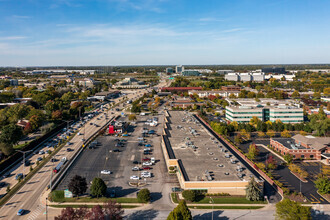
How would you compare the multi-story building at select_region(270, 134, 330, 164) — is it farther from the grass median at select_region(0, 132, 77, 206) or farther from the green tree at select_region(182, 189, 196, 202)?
the grass median at select_region(0, 132, 77, 206)

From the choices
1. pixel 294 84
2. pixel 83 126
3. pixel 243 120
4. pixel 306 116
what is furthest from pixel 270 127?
pixel 294 84

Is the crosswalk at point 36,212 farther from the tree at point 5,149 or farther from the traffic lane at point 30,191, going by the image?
the tree at point 5,149

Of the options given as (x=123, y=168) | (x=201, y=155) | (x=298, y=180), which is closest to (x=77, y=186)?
(x=123, y=168)

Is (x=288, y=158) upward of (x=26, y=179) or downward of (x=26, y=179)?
upward

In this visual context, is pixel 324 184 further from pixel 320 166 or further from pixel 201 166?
pixel 201 166

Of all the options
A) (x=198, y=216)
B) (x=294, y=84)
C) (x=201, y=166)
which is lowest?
(x=198, y=216)

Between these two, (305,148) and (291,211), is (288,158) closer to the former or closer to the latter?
(305,148)
